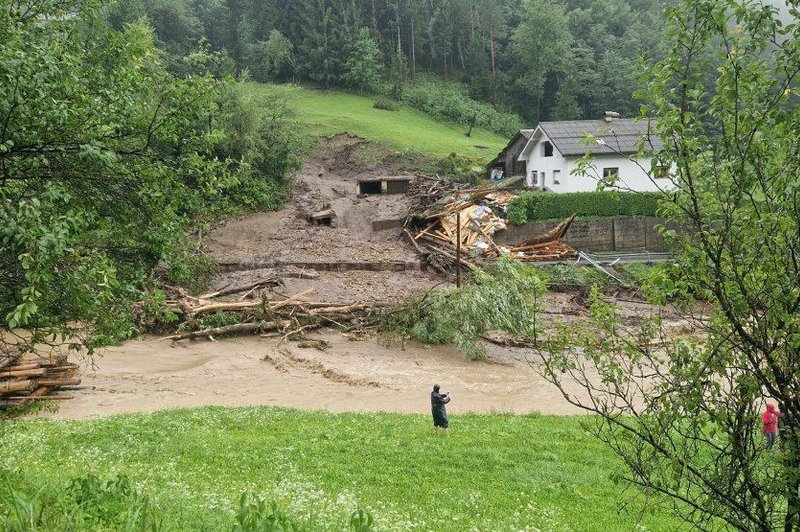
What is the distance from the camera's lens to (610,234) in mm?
39844

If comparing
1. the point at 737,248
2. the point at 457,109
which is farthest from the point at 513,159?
the point at 737,248

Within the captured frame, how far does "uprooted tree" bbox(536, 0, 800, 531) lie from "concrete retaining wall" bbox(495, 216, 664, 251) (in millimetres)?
36223

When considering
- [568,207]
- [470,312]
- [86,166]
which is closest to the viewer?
[86,166]

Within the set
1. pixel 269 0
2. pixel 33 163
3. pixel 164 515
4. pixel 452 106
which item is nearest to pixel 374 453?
pixel 164 515

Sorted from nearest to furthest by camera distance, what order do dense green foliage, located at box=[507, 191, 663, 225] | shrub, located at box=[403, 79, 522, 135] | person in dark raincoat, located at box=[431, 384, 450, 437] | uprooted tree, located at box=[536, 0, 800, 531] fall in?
1. uprooted tree, located at box=[536, 0, 800, 531]
2. person in dark raincoat, located at box=[431, 384, 450, 437]
3. dense green foliage, located at box=[507, 191, 663, 225]
4. shrub, located at box=[403, 79, 522, 135]

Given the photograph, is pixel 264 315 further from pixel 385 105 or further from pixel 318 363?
pixel 385 105

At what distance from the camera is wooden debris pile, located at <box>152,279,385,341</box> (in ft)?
88.6

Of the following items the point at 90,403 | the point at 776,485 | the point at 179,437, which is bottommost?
the point at 90,403

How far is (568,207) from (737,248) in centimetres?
3702

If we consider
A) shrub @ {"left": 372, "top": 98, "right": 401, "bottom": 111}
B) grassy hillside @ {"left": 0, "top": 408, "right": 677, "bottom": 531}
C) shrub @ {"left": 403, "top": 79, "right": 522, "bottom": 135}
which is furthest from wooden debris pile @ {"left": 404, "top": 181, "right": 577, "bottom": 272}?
shrub @ {"left": 372, "top": 98, "right": 401, "bottom": 111}

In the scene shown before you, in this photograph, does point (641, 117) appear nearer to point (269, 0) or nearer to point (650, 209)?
point (650, 209)

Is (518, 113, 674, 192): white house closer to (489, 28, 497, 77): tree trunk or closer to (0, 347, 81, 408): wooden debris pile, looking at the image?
(0, 347, 81, 408): wooden debris pile

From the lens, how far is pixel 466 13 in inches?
3568

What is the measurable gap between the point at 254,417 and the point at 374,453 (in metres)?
4.40
